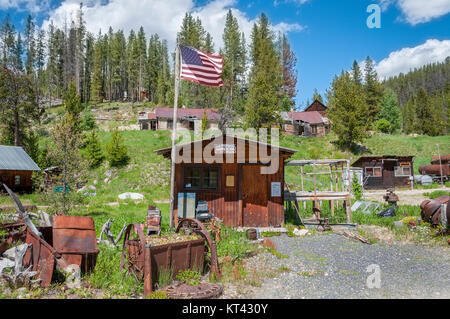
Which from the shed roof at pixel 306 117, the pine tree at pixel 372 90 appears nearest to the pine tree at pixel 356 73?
the pine tree at pixel 372 90

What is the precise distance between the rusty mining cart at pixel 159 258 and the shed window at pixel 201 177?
18.7 ft

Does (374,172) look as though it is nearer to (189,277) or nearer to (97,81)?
(189,277)

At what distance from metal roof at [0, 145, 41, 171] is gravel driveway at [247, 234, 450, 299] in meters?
25.4

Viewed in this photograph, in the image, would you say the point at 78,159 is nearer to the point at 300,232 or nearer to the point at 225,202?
the point at 225,202

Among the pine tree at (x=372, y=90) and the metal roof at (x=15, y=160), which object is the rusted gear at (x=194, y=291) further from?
the pine tree at (x=372, y=90)

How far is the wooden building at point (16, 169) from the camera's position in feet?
85.4

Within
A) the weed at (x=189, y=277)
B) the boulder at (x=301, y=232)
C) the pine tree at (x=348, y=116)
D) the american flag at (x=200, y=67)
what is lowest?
the boulder at (x=301, y=232)

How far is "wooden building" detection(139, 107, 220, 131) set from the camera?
48.9 metres

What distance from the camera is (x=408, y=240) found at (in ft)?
35.8

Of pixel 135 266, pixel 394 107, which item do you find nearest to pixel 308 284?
pixel 135 266

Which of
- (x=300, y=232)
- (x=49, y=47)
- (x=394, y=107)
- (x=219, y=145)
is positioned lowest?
(x=300, y=232)

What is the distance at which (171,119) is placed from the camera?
4978 cm

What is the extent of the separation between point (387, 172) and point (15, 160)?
35942 mm

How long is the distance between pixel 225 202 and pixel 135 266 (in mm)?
6794
